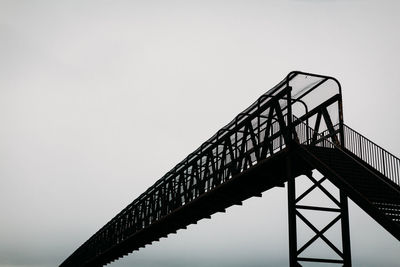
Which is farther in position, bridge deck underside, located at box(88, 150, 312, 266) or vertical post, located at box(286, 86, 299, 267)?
bridge deck underside, located at box(88, 150, 312, 266)

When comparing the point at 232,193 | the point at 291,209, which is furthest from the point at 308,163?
the point at 232,193

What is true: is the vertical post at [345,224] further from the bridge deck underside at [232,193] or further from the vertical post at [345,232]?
the bridge deck underside at [232,193]

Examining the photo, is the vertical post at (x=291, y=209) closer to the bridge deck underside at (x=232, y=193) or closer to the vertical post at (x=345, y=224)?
the bridge deck underside at (x=232, y=193)

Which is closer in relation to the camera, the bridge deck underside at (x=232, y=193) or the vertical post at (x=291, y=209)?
the vertical post at (x=291, y=209)

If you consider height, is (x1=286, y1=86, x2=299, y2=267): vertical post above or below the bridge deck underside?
below

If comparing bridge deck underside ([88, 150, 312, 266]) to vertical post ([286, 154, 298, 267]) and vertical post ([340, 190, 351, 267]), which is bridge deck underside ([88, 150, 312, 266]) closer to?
vertical post ([286, 154, 298, 267])

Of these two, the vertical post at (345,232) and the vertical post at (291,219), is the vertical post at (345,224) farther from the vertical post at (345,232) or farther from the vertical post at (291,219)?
the vertical post at (291,219)

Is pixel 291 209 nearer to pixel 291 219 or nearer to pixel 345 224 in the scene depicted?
pixel 291 219

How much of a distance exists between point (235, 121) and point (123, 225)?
25.8m

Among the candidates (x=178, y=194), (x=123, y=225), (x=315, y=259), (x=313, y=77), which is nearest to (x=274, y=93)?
(x=313, y=77)

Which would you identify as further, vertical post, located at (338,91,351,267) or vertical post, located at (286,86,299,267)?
vertical post, located at (338,91,351,267)

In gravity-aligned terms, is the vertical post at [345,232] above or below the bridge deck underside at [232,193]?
below

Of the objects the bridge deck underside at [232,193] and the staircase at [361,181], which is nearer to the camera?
the staircase at [361,181]

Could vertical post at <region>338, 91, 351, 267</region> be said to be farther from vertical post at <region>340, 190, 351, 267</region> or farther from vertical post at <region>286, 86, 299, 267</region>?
vertical post at <region>286, 86, 299, 267</region>
